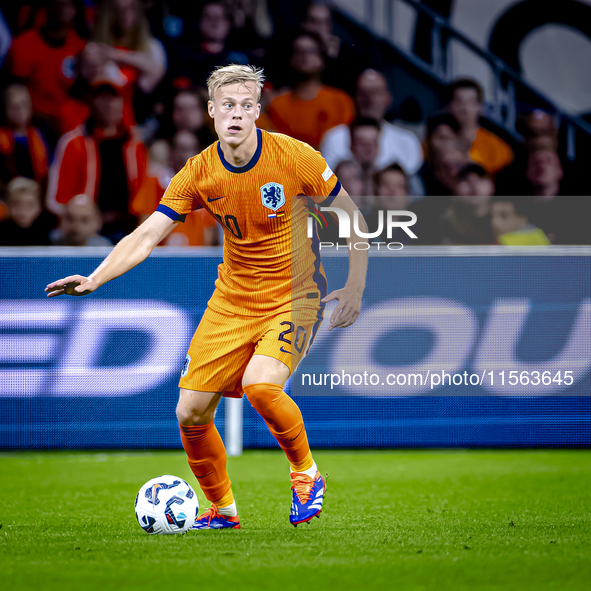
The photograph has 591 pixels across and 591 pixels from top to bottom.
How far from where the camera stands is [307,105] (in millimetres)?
8094

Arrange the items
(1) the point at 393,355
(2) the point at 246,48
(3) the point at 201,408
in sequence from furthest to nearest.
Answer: (2) the point at 246,48, (1) the point at 393,355, (3) the point at 201,408

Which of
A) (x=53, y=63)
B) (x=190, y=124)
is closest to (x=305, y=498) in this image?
(x=190, y=124)

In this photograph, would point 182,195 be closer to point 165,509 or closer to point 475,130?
point 165,509

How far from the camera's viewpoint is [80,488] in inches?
213

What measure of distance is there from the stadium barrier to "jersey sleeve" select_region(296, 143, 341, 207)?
2106 millimetres

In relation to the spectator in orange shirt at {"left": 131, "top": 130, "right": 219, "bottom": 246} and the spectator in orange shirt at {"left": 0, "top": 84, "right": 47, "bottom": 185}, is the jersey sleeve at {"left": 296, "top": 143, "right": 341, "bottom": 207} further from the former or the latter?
the spectator in orange shirt at {"left": 0, "top": 84, "right": 47, "bottom": 185}

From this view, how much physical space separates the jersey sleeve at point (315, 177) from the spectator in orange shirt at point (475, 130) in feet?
13.4

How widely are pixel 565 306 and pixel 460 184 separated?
66.6 inches

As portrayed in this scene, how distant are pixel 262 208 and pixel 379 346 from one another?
2.47 meters

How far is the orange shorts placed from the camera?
4074 millimetres

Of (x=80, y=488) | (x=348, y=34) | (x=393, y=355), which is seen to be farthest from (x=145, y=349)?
(x=348, y=34)

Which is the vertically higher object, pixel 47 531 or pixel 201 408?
pixel 201 408

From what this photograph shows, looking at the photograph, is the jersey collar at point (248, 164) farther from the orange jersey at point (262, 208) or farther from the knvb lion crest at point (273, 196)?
the knvb lion crest at point (273, 196)

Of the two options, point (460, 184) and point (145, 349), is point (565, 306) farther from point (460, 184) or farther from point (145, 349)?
point (145, 349)
